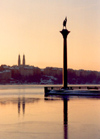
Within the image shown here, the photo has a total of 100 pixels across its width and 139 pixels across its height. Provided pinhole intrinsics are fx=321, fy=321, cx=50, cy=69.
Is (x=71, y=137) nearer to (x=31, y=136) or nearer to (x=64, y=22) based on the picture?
(x=31, y=136)

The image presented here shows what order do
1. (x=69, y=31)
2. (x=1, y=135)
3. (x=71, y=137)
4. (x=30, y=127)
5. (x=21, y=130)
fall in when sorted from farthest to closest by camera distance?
(x=69, y=31)
(x=30, y=127)
(x=21, y=130)
(x=1, y=135)
(x=71, y=137)

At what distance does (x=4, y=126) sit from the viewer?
59.5 feet

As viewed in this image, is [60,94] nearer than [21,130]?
No

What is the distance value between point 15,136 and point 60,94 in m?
44.2

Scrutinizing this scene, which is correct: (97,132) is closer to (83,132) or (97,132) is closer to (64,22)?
(83,132)

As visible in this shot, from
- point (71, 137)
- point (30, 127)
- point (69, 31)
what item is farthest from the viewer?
point (69, 31)

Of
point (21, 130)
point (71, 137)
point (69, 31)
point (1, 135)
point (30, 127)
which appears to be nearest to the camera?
point (71, 137)

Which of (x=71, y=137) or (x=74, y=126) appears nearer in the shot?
(x=71, y=137)

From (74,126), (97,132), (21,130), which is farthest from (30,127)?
(97,132)

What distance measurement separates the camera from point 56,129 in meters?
16.6

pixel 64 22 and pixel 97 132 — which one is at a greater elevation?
pixel 64 22

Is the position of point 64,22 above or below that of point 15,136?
above

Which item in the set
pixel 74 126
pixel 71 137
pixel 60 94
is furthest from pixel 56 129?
pixel 60 94

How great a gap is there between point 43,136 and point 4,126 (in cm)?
421
